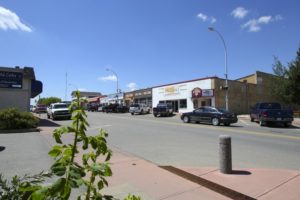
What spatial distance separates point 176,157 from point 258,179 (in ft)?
11.5

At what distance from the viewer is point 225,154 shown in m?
7.44

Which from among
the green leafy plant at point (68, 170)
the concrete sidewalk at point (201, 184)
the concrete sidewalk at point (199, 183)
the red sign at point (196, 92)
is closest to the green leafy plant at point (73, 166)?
the green leafy plant at point (68, 170)

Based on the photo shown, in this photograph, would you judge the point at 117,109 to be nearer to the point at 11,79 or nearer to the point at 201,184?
the point at 11,79

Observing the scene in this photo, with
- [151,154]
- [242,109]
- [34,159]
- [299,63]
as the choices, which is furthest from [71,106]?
[242,109]

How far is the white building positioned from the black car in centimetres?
1749

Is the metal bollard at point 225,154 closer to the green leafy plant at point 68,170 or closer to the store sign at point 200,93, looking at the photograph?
the green leafy plant at point 68,170

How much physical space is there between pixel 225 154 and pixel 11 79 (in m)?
22.8

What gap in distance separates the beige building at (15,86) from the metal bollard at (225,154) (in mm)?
22409

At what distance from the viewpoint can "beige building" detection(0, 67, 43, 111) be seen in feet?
82.8

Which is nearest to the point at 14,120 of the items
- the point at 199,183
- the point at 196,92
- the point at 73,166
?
the point at 199,183

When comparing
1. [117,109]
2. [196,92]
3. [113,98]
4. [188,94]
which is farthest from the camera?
[113,98]

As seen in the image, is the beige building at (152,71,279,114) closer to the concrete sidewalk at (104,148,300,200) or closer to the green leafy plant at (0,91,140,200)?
the concrete sidewalk at (104,148,300,200)

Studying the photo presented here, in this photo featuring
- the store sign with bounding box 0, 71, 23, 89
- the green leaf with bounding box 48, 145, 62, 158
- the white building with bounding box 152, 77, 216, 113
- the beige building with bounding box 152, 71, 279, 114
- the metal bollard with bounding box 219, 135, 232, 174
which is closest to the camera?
the green leaf with bounding box 48, 145, 62, 158

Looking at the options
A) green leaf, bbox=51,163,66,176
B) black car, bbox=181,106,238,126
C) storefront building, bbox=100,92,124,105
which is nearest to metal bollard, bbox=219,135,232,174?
green leaf, bbox=51,163,66,176
